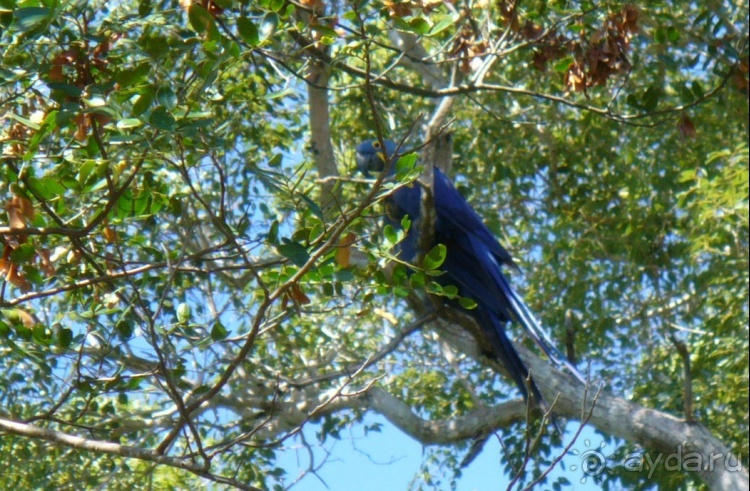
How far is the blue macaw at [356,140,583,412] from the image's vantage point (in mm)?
3895

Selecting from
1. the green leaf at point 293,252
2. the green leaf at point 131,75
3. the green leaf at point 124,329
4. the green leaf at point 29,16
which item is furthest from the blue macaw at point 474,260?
the green leaf at point 29,16

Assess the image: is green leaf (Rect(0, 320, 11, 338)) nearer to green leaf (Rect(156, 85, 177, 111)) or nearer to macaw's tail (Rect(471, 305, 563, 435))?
green leaf (Rect(156, 85, 177, 111))

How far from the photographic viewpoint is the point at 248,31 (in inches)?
86.6

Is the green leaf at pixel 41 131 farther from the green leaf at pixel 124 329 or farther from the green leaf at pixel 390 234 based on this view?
the green leaf at pixel 390 234

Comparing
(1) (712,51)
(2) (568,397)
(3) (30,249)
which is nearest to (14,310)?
(3) (30,249)

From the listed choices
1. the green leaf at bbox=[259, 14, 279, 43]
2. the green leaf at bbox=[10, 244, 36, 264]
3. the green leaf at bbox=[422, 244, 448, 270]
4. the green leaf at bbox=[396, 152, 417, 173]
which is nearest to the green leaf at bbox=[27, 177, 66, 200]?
the green leaf at bbox=[10, 244, 36, 264]

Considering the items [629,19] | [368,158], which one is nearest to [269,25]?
[629,19]

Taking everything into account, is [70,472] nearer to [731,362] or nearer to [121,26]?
[121,26]

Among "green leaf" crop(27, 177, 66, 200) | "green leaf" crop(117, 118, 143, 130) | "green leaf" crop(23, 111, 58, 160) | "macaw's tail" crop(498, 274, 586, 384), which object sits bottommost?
"green leaf" crop(117, 118, 143, 130)

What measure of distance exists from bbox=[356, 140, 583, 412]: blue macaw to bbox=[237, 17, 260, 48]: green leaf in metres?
1.71

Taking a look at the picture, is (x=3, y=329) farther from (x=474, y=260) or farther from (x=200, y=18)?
(x=474, y=260)

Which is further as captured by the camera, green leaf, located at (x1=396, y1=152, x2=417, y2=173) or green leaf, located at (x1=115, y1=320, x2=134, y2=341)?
green leaf, located at (x1=115, y1=320, x2=134, y2=341)

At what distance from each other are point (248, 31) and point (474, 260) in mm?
2184

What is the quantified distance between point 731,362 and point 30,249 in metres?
3.50
